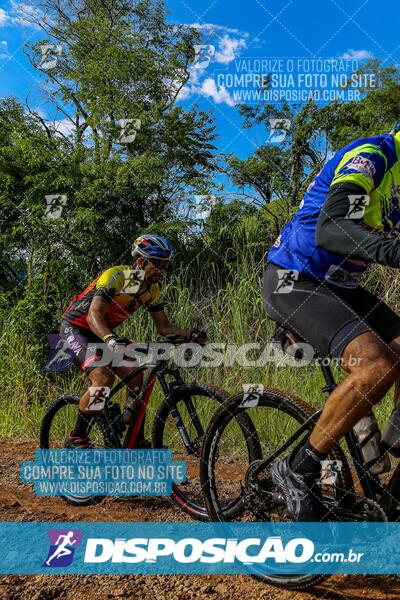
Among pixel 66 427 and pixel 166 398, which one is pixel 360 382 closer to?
pixel 166 398

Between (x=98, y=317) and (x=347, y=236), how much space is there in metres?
2.17

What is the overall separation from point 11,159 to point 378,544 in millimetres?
10543

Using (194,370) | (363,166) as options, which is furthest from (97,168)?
(363,166)

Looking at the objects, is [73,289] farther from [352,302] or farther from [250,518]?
[352,302]

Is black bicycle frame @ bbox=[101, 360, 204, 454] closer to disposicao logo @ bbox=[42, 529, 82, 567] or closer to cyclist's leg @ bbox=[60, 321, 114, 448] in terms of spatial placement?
cyclist's leg @ bbox=[60, 321, 114, 448]

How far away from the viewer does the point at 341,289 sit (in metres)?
2.35

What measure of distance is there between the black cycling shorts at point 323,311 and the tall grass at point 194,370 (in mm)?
2237

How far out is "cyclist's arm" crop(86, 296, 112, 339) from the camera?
3.41 metres

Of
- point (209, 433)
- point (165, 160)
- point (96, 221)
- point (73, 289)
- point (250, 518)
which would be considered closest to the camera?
point (209, 433)

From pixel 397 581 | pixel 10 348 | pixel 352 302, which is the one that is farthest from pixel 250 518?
pixel 10 348

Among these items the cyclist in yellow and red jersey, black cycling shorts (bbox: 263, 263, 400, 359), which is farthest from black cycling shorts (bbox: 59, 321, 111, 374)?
black cycling shorts (bbox: 263, 263, 400, 359)

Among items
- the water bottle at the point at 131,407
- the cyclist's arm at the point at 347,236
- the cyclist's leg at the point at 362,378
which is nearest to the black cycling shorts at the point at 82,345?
the water bottle at the point at 131,407

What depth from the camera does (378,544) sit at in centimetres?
248

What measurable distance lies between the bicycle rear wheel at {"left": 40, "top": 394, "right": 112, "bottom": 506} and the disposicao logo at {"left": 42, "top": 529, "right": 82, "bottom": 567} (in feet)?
1.99
